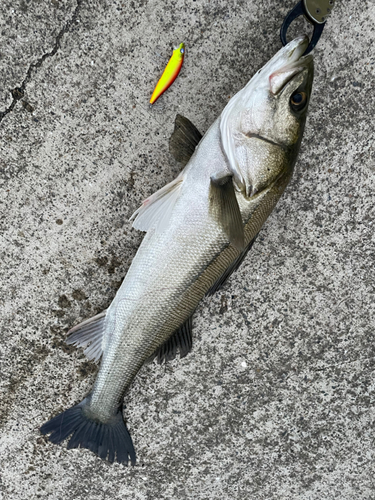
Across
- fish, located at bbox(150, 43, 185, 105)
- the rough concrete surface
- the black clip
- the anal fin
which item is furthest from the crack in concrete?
the anal fin

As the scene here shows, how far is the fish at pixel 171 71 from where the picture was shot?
76.1 inches

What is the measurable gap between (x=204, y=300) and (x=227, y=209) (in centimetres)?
73

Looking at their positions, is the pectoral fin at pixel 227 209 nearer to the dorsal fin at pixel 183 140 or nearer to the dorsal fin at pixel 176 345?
the dorsal fin at pixel 183 140

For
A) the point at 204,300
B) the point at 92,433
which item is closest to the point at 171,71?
the point at 204,300

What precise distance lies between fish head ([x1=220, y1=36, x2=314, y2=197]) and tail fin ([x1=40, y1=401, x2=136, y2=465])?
4.86 ft

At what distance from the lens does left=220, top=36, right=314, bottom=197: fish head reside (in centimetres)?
159

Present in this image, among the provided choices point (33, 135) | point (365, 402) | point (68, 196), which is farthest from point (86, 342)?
point (365, 402)

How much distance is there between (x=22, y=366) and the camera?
7.06ft

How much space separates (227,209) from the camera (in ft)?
5.36

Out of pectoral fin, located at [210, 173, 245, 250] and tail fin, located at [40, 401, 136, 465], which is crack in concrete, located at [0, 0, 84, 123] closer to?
pectoral fin, located at [210, 173, 245, 250]

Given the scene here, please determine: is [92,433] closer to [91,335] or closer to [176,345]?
[91,335]

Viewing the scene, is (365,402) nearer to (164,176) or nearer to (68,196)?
(164,176)

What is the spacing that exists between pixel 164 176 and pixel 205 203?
48 cm

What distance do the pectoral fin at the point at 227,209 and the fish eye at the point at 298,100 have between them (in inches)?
16.7
